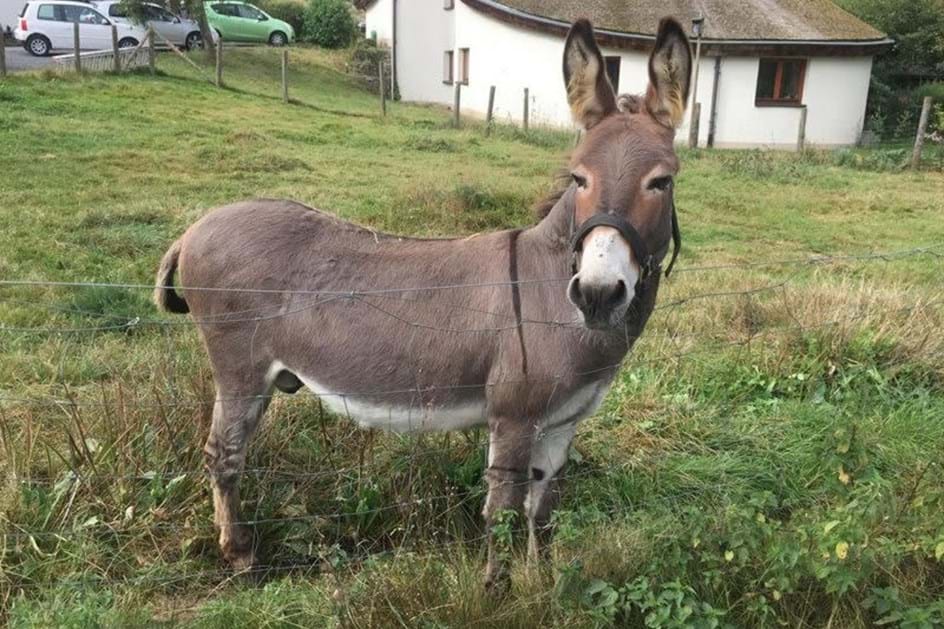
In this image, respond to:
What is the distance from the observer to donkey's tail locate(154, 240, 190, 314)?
324cm

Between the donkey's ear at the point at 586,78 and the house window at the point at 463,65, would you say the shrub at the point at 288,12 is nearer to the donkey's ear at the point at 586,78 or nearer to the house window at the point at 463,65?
the house window at the point at 463,65

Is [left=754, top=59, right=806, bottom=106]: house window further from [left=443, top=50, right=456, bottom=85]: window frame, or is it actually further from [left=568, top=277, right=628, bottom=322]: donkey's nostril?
[left=568, top=277, right=628, bottom=322]: donkey's nostril

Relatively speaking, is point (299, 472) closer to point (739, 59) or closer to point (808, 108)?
point (739, 59)

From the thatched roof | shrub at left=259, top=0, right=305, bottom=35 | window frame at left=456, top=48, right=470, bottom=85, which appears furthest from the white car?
the thatched roof

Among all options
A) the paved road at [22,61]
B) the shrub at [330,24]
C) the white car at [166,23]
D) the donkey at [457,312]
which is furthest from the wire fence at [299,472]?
the shrub at [330,24]

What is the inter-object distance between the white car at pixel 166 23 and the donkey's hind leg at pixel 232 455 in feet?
78.5

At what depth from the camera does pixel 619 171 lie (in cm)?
243

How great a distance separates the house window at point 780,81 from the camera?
1972 centimetres

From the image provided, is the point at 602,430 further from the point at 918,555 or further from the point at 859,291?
the point at 859,291

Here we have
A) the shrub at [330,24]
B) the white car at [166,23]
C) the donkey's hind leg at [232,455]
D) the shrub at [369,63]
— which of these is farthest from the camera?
the shrub at [330,24]

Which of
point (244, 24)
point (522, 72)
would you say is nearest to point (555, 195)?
point (522, 72)

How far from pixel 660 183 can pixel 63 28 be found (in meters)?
24.9

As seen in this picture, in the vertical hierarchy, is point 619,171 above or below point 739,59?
below

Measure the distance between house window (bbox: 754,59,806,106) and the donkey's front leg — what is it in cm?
1926
